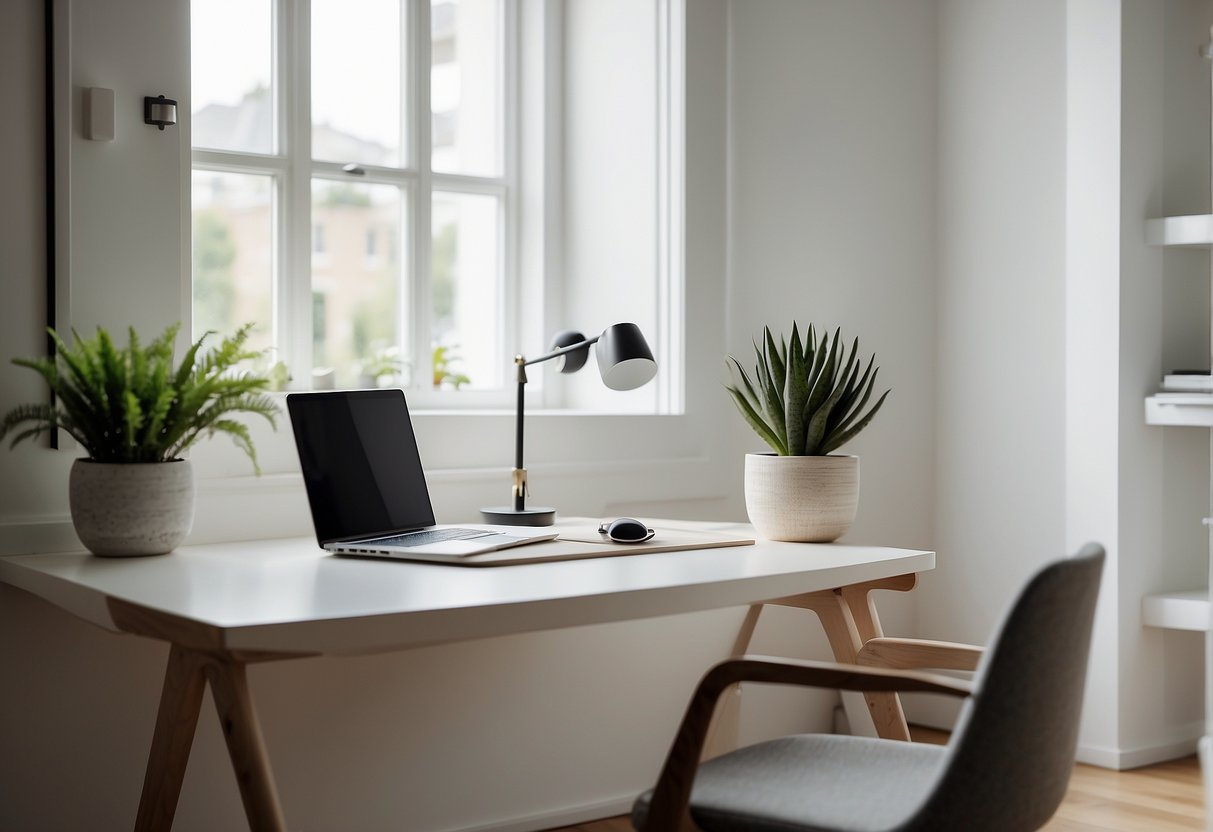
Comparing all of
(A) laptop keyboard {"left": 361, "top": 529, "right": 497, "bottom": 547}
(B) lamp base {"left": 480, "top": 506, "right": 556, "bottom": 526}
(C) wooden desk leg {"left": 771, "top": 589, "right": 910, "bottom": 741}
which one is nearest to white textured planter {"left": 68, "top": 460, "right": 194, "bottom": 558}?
(A) laptop keyboard {"left": 361, "top": 529, "right": 497, "bottom": 547}

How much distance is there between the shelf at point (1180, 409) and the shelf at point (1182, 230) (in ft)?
1.26

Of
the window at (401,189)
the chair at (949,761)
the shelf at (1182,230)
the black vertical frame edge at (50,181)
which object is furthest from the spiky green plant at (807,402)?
the black vertical frame edge at (50,181)

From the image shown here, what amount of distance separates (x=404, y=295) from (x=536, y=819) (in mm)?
1236

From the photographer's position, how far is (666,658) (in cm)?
311

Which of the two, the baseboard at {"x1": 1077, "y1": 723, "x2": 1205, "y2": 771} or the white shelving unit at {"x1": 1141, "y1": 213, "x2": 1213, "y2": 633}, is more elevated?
the white shelving unit at {"x1": 1141, "y1": 213, "x2": 1213, "y2": 633}

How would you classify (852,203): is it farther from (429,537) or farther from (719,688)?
(719,688)

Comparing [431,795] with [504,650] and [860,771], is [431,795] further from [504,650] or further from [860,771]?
[860,771]

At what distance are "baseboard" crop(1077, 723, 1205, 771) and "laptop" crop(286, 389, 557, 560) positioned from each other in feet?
5.83

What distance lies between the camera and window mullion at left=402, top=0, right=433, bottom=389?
9.98ft

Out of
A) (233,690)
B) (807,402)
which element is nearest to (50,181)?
(233,690)

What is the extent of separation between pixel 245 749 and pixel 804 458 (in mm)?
1268

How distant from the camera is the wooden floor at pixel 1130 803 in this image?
286 centimetres

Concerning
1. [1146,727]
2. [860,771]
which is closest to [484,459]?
[860,771]

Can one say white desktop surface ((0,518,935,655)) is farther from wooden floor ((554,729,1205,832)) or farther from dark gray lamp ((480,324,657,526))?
wooden floor ((554,729,1205,832))
